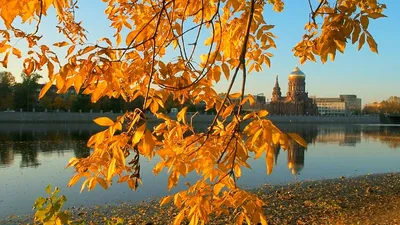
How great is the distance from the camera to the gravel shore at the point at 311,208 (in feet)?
23.4

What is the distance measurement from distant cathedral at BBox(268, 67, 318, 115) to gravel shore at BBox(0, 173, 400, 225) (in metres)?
94.5

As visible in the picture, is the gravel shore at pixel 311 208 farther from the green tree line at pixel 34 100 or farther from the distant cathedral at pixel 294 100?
the distant cathedral at pixel 294 100

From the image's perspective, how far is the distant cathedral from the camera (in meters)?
105

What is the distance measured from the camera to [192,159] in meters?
1.72

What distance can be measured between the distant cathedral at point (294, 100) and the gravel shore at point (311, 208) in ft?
310

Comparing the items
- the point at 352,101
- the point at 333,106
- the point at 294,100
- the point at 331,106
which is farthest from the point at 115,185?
the point at 352,101

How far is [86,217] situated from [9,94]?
63.5 m

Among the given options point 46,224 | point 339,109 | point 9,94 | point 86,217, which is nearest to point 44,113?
point 9,94

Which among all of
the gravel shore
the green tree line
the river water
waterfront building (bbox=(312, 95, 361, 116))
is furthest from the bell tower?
the gravel shore

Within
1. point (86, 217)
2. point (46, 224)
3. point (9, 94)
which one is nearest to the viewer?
point (46, 224)

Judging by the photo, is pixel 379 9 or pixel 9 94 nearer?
pixel 379 9

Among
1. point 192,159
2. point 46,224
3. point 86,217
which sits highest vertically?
point 192,159

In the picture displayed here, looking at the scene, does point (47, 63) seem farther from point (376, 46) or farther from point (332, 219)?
point (332, 219)

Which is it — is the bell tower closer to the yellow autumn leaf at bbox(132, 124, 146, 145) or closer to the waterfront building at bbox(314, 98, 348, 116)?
the waterfront building at bbox(314, 98, 348, 116)
